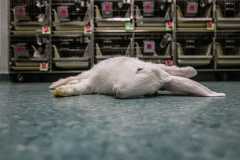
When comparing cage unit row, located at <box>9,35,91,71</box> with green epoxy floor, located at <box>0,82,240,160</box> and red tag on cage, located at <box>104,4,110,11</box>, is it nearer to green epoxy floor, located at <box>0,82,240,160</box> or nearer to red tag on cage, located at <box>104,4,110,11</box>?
red tag on cage, located at <box>104,4,110,11</box>

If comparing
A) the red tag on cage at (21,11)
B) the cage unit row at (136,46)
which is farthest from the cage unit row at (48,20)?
the cage unit row at (136,46)

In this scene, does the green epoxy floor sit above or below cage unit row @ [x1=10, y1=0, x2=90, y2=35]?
below

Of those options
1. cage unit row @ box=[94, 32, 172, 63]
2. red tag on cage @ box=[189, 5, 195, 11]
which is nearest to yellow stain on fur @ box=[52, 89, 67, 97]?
cage unit row @ box=[94, 32, 172, 63]

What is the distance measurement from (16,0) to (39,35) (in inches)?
34.7

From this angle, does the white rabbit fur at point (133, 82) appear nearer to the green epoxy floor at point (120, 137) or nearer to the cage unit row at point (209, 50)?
the green epoxy floor at point (120, 137)

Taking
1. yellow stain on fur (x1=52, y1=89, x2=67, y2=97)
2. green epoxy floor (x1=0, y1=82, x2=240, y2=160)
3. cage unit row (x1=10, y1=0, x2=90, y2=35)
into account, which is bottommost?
yellow stain on fur (x1=52, y1=89, x2=67, y2=97)

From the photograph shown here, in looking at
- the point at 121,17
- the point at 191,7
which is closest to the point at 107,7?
the point at 121,17

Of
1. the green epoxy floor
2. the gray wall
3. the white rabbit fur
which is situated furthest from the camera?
the gray wall

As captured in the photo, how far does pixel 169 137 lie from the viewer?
0.54 metres

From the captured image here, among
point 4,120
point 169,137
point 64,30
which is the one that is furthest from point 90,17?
point 169,137

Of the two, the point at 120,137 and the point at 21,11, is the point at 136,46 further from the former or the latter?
the point at 120,137

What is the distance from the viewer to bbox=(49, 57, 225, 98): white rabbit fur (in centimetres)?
129

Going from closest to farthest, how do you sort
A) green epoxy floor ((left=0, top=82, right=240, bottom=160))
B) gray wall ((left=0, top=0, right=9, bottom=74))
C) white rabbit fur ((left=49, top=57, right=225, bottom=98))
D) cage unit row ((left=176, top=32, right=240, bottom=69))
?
green epoxy floor ((left=0, top=82, right=240, bottom=160)), white rabbit fur ((left=49, top=57, right=225, bottom=98)), cage unit row ((left=176, top=32, right=240, bottom=69)), gray wall ((left=0, top=0, right=9, bottom=74))

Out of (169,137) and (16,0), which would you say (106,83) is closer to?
(169,137)
